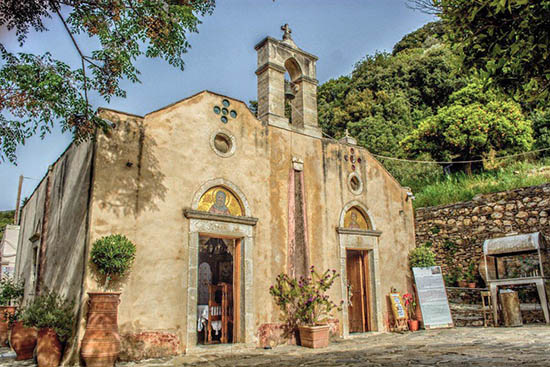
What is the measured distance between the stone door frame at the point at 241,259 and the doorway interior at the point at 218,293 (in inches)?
7.0

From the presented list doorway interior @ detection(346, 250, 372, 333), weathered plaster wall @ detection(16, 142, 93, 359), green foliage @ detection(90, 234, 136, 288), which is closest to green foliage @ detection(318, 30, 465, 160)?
doorway interior @ detection(346, 250, 372, 333)

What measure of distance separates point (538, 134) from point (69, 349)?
2290cm

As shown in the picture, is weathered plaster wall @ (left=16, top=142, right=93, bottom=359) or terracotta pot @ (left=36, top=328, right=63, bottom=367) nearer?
terracotta pot @ (left=36, top=328, right=63, bottom=367)

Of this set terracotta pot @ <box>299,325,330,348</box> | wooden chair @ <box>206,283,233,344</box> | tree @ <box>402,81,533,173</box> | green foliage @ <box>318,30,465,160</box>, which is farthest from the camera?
green foliage @ <box>318,30,465,160</box>

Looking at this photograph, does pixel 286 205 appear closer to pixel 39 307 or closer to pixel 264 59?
pixel 264 59

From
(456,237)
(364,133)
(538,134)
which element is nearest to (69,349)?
(456,237)

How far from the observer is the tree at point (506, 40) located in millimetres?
3928

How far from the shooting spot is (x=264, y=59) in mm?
10305

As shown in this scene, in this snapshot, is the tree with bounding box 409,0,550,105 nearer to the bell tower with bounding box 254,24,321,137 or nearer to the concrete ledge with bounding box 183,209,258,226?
the concrete ledge with bounding box 183,209,258,226

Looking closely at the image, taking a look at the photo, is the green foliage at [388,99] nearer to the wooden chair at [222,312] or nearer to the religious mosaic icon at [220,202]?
the wooden chair at [222,312]

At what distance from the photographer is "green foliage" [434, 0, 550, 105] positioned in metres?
3.93

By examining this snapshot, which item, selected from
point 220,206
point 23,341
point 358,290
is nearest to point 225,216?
point 220,206

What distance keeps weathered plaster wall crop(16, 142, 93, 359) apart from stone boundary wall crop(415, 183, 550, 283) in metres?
9.53

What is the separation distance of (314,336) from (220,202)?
3.32 m
